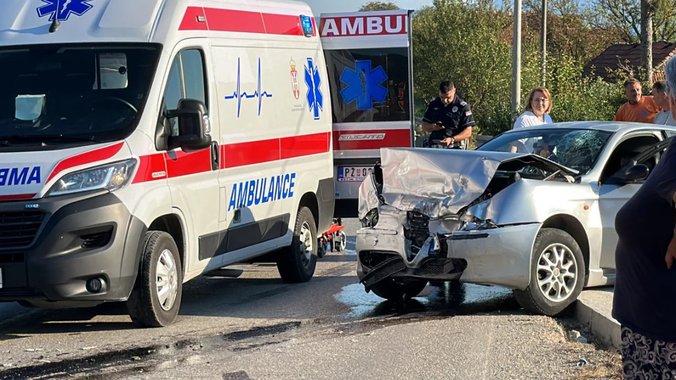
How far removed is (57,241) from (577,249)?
401 cm

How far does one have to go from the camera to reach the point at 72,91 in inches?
323

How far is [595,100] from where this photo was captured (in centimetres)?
2900

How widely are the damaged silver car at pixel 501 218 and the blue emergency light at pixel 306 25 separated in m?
2.67

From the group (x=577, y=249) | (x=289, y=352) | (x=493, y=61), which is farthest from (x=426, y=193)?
(x=493, y=61)

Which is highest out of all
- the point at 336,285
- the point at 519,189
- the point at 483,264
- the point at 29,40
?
the point at 29,40

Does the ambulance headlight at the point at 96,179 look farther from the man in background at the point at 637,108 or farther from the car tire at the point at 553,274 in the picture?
the man in background at the point at 637,108

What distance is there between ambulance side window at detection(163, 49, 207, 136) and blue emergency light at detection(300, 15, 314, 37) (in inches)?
101

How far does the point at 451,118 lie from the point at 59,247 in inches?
276

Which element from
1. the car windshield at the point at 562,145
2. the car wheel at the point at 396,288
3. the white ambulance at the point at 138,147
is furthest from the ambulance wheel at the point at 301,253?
the car windshield at the point at 562,145

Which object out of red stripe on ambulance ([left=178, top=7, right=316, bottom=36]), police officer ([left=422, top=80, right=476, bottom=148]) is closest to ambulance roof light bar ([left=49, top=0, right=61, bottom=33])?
red stripe on ambulance ([left=178, top=7, right=316, bottom=36])

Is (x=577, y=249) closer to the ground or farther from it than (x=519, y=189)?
closer to the ground

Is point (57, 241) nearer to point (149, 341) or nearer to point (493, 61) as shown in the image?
point (149, 341)

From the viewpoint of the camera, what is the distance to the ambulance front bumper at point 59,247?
7.29 metres

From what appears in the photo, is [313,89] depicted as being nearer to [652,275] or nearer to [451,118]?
[451,118]
